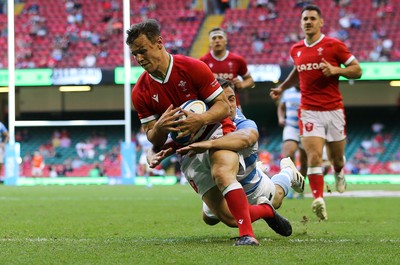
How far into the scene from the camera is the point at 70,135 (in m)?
34.4

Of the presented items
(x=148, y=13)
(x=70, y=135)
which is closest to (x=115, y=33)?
(x=148, y=13)

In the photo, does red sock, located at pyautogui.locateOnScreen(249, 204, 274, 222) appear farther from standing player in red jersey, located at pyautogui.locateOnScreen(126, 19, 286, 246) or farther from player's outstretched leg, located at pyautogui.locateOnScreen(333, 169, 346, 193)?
player's outstretched leg, located at pyautogui.locateOnScreen(333, 169, 346, 193)

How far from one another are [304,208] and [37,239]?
18.5 feet

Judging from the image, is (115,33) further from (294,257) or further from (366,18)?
(294,257)

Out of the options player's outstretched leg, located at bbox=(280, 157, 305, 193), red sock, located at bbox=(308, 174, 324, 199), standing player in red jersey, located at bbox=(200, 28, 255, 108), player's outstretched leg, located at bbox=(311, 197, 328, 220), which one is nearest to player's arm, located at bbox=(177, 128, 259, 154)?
player's outstretched leg, located at bbox=(280, 157, 305, 193)

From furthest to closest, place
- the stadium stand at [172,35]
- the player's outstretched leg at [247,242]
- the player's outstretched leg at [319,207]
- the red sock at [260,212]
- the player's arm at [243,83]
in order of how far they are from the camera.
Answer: the stadium stand at [172,35], the player's arm at [243,83], the player's outstretched leg at [319,207], the red sock at [260,212], the player's outstretched leg at [247,242]

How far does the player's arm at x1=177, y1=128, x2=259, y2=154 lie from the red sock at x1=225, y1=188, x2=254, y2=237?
1.23 feet

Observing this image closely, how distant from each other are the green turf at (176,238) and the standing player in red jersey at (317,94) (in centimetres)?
78

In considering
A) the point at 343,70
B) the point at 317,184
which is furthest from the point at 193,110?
the point at 317,184

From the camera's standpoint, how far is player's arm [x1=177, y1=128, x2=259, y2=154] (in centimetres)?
628

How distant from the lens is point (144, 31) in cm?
625

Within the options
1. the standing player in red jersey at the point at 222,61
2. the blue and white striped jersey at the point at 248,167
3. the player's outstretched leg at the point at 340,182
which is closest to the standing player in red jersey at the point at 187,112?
the blue and white striped jersey at the point at 248,167

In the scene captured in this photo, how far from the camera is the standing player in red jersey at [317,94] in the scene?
9859 mm

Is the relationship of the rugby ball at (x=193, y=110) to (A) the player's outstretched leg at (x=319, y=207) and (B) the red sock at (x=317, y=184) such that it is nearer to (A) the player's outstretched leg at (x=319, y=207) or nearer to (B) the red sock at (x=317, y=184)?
(A) the player's outstretched leg at (x=319, y=207)
